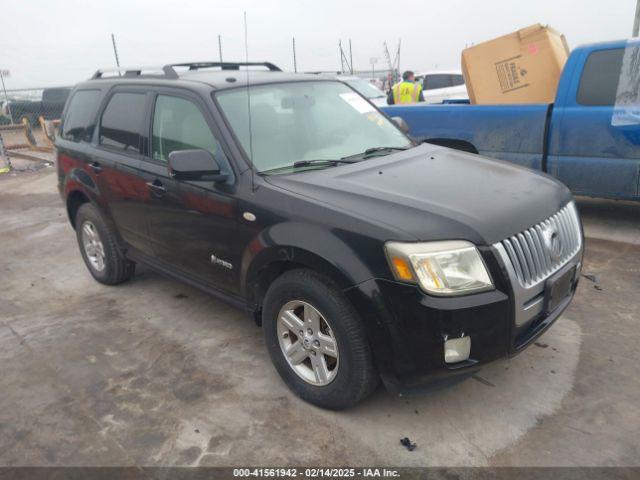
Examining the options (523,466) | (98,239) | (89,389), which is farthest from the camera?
(98,239)

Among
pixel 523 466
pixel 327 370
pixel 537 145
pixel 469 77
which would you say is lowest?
pixel 523 466

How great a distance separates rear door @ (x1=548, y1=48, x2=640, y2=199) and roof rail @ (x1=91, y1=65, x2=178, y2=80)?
394 cm

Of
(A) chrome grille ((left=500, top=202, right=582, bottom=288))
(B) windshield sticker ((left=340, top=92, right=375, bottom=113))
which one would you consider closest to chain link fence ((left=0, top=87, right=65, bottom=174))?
(B) windshield sticker ((left=340, top=92, right=375, bottom=113))

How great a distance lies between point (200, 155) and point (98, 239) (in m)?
2.14

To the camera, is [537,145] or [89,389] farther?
[537,145]

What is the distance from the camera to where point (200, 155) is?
3059 mm

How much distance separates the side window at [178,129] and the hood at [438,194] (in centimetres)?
64

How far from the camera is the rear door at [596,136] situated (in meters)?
5.23

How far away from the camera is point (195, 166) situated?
3.03 m

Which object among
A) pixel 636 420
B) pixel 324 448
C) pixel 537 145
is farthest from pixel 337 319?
pixel 537 145

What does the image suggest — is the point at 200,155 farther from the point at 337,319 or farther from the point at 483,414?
the point at 483,414

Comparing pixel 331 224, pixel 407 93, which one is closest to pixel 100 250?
pixel 331 224

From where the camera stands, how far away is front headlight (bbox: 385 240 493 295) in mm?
2371

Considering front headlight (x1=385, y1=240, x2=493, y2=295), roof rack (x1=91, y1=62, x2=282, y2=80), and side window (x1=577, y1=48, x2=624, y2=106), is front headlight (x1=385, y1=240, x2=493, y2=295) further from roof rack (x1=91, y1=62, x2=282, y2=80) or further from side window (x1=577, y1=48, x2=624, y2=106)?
side window (x1=577, y1=48, x2=624, y2=106)
